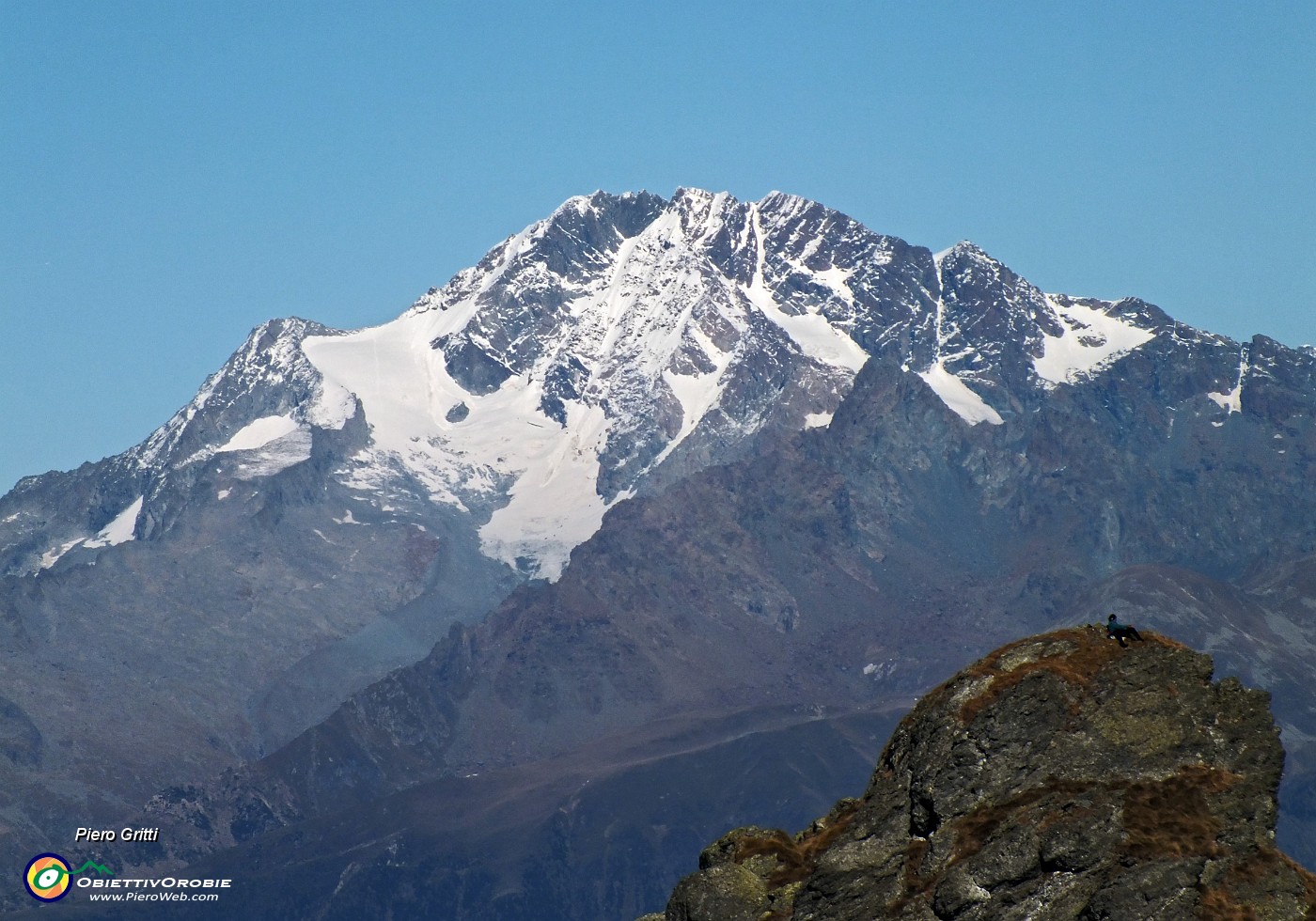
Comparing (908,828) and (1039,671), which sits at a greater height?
(1039,671)

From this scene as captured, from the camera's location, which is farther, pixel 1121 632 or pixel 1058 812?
pixel 1121 632

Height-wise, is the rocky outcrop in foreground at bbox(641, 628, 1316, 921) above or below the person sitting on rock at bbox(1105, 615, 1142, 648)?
below

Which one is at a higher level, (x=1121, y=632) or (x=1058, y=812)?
(x=1121, y=632)

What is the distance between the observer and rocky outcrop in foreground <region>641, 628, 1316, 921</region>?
78125 mm

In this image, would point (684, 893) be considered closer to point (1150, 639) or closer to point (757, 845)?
point (757, 845)

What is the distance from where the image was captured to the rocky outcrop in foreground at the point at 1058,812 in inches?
3076

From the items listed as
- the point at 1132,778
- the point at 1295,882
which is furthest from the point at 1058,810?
the point at 1295,882

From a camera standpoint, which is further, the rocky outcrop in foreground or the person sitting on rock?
the person sitting on rock

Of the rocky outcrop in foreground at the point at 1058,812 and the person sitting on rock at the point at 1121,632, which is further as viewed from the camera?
the person sitting on rock at the point at 1121,632

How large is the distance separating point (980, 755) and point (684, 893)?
14816mm

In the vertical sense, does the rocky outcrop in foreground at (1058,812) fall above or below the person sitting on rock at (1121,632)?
below

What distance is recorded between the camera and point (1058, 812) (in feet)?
267

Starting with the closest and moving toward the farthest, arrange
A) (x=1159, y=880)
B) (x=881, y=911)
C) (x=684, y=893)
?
(x=1159, y=880), (x=881, y=911), (x=684, y=893)

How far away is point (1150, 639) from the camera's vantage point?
287ft
